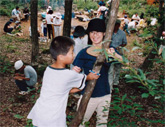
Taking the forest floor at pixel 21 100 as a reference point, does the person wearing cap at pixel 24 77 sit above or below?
above

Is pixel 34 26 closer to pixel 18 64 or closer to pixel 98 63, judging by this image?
pixel 18 64

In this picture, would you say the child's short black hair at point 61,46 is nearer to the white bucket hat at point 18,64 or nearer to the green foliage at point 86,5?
the white bucket hat at point 18,64

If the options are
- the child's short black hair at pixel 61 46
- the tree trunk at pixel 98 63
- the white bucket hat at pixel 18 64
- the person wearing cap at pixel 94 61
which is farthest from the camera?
the white bucket hat at pixel 18 64

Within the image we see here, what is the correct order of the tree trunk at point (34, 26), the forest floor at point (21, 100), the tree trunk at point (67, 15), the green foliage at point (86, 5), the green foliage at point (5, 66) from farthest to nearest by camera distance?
the green foliage at point (86, 5)
the green foliage at point (5, 66)
the tree trunk at point (34, 26)
the tree trunk at point (67, 15)
the forest floor at point (21, 100)

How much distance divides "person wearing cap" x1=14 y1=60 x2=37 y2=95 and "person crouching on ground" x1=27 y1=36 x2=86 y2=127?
9.01 ft

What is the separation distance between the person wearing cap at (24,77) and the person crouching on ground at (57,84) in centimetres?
275

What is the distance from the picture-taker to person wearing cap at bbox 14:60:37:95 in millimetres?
4145

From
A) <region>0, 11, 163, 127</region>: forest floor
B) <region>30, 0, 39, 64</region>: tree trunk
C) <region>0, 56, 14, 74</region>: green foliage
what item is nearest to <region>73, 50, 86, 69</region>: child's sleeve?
<region>0, 11, 163, 127</region>: forest floor

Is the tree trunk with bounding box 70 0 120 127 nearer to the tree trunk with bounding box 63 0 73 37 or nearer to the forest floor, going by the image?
the forest floor

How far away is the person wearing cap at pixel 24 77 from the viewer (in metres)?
4.14

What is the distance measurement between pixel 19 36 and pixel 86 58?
355 inches

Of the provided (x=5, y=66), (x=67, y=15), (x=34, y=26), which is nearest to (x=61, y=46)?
(x=67, y=15)

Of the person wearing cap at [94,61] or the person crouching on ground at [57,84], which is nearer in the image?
the person crouching on ground at [57,84]

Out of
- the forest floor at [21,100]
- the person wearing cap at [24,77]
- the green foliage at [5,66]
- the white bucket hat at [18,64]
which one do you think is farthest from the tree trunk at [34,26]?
the white bucket hat at [18,64]
